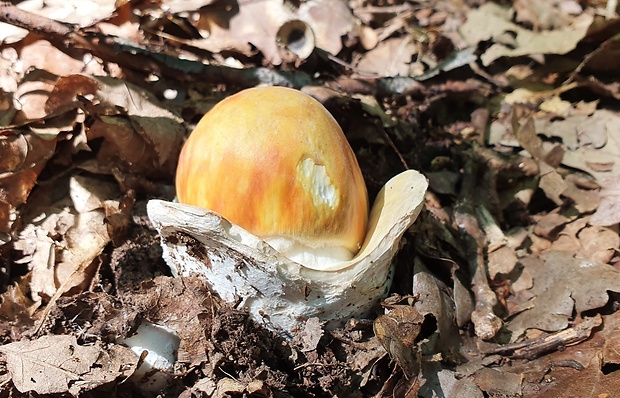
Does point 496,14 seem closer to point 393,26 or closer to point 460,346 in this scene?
point 393,26

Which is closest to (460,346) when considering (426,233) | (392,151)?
(426,233)

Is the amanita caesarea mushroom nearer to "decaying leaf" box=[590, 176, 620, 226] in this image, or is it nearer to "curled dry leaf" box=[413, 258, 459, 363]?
"curled dry leaf" box=[413, 258, 459, 363]

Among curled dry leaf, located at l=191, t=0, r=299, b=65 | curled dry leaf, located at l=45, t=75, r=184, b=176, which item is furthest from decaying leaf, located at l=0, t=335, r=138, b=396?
curled dry leaf, located at l=191, t=0, r=299, b=65

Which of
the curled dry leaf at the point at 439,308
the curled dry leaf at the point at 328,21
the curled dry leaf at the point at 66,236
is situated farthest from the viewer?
the curled dry leaf at the point at 328,21

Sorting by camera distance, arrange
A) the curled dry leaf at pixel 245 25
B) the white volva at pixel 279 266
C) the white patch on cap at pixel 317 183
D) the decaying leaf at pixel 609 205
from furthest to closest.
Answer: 1. the curled dry leaf at pixel 245 25
2. the decaying leaf at pixel 609 205
3. the white patch on cap at pixel 317 183
4. the white volva at pixel 279 266

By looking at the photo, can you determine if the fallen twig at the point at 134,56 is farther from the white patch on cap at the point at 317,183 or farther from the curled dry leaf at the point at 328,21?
the white patch on cap at the point at 317,183

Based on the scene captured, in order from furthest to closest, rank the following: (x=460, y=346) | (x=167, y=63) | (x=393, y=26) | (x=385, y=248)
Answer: (x=393, y=26), (x=167, y=63), (x=460, y=346), (x=385, y=248)

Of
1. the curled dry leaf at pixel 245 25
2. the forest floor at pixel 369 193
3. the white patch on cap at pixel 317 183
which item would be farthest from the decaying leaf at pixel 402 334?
the curled dry leaf at pixel 245 25
